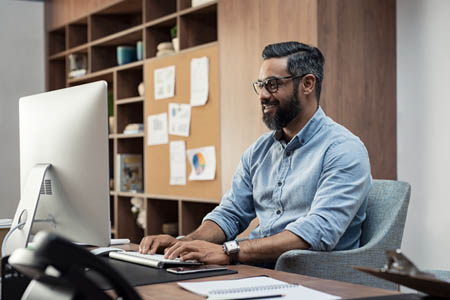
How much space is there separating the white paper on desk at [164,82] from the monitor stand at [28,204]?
2.38 meters

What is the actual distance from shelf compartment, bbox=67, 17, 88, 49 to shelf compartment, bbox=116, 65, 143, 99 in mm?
970

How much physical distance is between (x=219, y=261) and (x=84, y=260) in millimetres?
942

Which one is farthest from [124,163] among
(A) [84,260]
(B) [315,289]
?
(A) [84,260]

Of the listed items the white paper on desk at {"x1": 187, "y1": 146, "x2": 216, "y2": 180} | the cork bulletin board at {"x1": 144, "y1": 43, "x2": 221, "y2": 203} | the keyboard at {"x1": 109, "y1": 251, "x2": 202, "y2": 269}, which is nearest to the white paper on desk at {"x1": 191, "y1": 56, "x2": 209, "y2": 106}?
the cork bulletin board at {"x1": 144, "y1": 43, "x2": 221, "y2": 203}

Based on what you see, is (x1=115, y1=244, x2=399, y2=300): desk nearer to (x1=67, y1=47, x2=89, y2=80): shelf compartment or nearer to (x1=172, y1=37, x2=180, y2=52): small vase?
(x1=172, y1=37, x2=180, y2=52): small vase

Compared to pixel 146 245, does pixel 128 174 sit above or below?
above

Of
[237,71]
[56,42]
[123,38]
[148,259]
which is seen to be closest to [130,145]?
[123,38]

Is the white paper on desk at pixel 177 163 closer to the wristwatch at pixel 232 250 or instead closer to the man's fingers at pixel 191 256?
the wristwatch at pixel 232 250

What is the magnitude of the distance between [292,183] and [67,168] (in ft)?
2.63

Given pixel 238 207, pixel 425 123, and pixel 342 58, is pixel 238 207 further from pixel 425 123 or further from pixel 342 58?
pixel 425 123

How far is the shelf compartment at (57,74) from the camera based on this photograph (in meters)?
5.84

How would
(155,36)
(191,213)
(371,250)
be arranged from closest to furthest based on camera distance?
(371,250), (191,213), (155,36)

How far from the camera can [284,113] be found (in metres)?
2.26

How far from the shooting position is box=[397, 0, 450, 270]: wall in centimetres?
303
